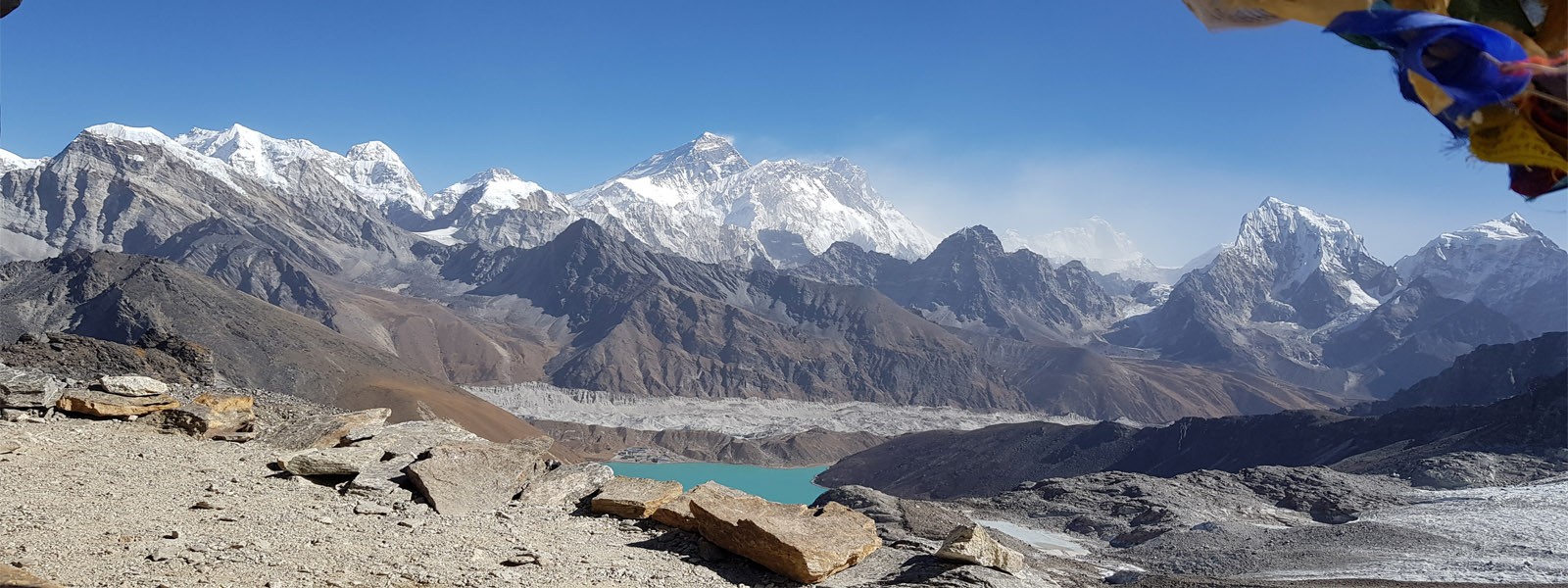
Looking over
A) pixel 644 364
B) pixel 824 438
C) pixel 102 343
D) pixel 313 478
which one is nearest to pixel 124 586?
pixel 313 478

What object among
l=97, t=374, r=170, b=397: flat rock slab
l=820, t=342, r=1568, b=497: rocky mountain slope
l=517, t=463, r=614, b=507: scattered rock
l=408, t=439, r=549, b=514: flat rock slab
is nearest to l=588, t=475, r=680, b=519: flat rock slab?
l=517, t=463, r=614, b=507: scattered rock

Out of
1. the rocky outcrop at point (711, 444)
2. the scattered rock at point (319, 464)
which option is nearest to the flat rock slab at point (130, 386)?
the scattered rock at point (319, 464)

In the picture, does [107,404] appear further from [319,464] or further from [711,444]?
[711,444]

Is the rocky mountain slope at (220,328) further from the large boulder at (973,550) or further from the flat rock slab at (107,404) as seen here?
the large boulder at (973,550)

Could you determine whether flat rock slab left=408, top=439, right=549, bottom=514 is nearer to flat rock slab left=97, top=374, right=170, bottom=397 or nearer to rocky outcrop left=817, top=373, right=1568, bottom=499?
flat rock slab left=97, top=374, right=170, bottom=397

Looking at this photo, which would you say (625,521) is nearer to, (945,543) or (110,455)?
(945,543)

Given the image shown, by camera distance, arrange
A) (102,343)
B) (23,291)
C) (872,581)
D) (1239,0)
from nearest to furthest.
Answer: (1239,0), (872,581), (102,343), (23,291)
